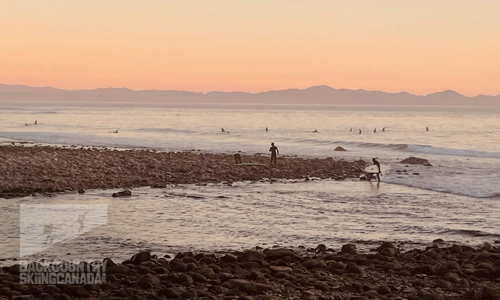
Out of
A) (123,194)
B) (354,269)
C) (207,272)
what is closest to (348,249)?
(354,269)

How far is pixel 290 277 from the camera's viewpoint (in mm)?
10797

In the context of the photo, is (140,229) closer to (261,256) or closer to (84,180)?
(261,256)

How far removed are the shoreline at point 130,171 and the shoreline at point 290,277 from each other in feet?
36.8

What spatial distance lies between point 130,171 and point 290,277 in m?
17.5

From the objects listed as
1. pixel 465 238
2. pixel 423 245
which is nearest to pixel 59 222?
pixel 423 245

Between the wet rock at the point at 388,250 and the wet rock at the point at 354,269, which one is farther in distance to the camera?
the wet rock at the point at 388,250

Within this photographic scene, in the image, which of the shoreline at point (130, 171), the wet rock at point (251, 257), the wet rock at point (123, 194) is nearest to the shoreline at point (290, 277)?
the wet rock at point (251, 257)

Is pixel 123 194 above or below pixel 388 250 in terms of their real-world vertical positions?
below

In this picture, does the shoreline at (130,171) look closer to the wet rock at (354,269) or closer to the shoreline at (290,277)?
the shoreline at (290,277)

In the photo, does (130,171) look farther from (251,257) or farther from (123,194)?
(251,257)

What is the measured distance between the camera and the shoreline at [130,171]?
22.6 meters

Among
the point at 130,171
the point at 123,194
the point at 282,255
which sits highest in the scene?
the point at 282,255

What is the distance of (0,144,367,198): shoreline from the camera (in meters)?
22.6

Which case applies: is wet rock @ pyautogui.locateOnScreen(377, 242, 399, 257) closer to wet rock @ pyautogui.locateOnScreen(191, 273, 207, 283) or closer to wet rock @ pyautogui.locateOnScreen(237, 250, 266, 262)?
wet rock @ pyautogui.locateOnScreen(237, 250, 266, 262)
